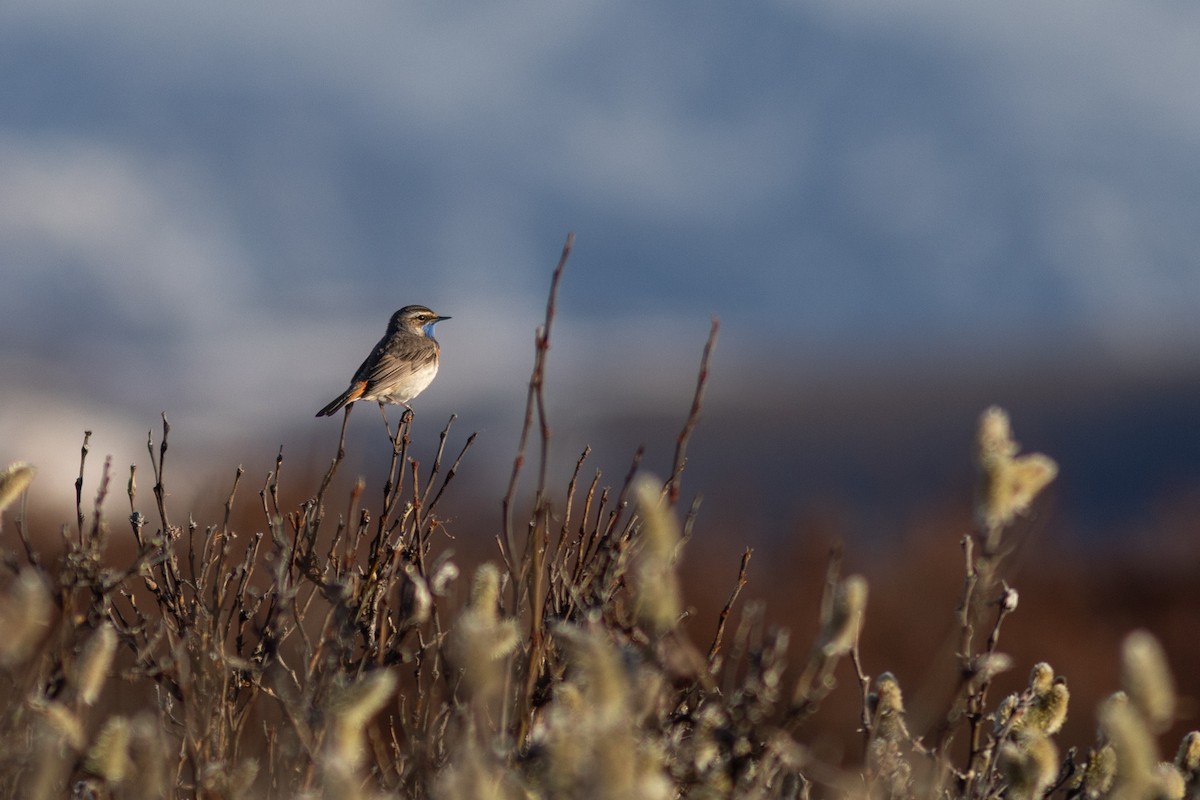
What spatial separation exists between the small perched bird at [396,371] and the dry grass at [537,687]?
2.93 metres

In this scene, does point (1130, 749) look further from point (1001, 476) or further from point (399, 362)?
point (399, 362)

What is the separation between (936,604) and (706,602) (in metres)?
2.61

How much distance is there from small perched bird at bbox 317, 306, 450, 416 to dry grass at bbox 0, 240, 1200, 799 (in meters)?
2.93

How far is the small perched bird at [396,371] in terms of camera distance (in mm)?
7277

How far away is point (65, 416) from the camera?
72.9 m

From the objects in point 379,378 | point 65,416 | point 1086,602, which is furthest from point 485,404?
point 379,378

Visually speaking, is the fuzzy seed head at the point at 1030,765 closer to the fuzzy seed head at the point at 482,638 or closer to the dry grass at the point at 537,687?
the dry grass at the point at 537,687

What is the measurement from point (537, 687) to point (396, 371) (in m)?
4.03

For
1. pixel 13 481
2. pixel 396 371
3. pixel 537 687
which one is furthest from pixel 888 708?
pixel 396 371

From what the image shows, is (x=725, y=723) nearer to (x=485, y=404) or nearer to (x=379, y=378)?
(x=379, y=378)

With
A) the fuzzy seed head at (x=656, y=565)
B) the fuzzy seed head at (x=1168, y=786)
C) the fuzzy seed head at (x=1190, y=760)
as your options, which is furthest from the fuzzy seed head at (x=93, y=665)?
the fuzzy seed head at (x=1190, y=760)

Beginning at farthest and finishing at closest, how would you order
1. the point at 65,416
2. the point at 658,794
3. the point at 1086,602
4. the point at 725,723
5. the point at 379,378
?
the point at 65,416 → the point at 1086,602 → the point at 379,378 → the point at 725,723 → the point at 658,794

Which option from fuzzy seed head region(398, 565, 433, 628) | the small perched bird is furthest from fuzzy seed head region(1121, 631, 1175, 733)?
the small perched bird

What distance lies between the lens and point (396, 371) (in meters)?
7.52
